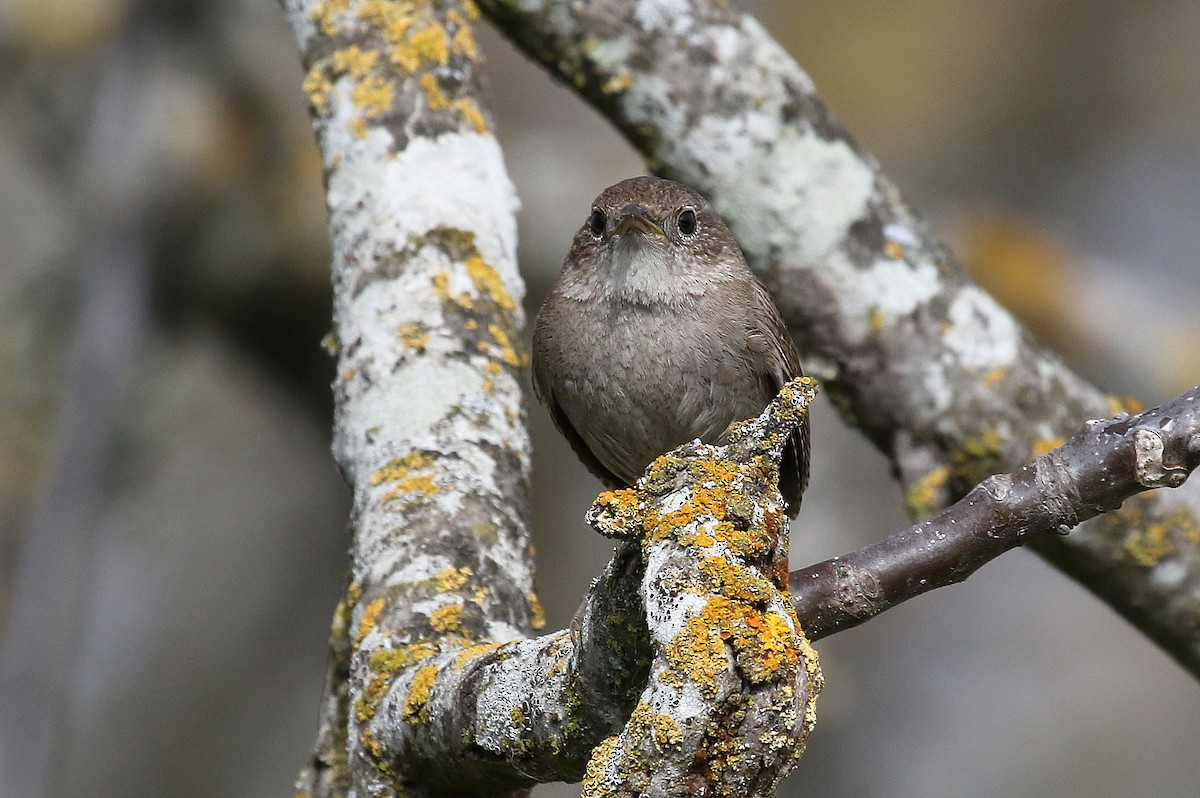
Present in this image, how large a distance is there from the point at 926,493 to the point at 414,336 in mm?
1521

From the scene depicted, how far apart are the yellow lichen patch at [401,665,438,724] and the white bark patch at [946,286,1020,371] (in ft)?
6.32

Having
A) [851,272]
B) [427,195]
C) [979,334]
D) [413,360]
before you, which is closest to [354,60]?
[427,195]

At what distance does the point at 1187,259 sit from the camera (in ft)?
31.4

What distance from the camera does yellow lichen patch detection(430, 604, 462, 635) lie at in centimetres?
249

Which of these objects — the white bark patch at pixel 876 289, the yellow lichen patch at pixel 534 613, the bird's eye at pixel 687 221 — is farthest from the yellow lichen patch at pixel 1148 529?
the yellow lichen patch at pixel 534 613

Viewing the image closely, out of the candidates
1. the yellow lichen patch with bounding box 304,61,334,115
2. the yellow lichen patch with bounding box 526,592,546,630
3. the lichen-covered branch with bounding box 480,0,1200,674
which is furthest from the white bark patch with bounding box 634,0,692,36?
the yellow lichen patch with bounding box 526,592,546,630

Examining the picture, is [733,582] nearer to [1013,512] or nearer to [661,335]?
[1013,512]

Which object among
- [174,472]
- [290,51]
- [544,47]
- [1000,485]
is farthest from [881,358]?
[174,472]

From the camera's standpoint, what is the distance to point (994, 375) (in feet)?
11.8

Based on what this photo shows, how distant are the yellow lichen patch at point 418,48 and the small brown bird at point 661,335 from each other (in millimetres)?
599

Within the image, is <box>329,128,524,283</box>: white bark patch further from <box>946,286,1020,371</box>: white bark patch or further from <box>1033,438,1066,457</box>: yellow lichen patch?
Result: <box>1033,438,1066,457</box>: yellow lichen patch

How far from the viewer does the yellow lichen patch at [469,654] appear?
2.24 metres

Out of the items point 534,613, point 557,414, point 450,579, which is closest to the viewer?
point 450,579

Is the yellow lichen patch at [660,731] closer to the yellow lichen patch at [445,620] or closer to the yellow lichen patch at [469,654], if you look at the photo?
the yellow lichen patch at [469,654]
